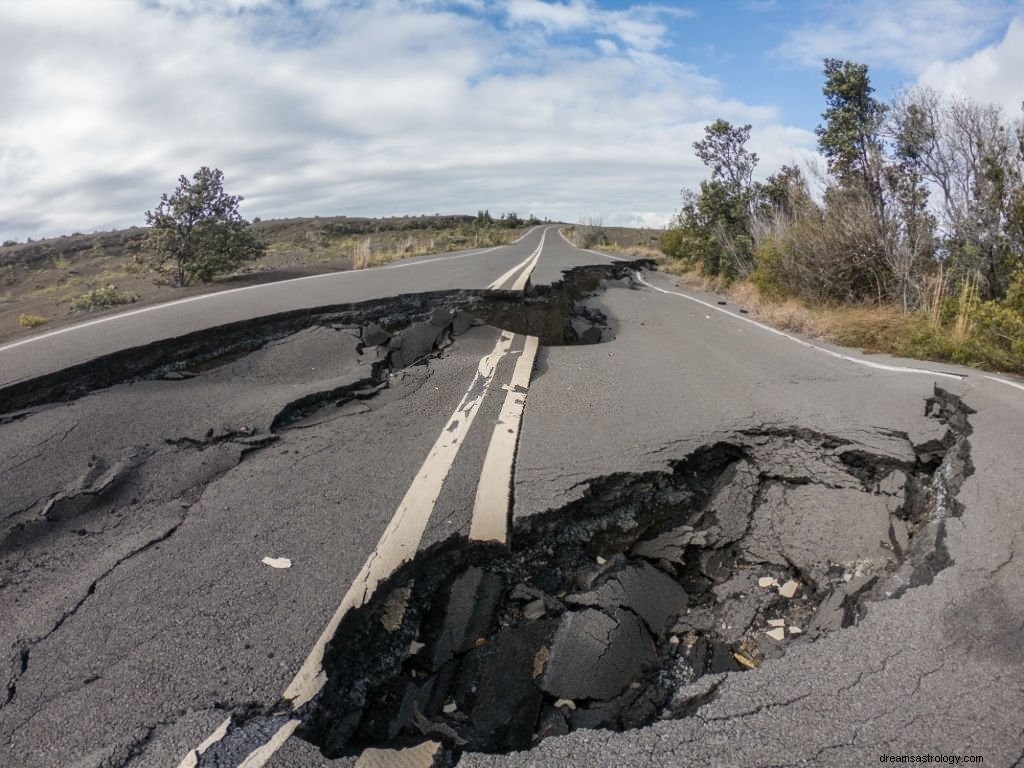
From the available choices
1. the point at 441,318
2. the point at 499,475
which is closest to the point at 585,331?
the point at 441,318

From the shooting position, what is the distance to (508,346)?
Answer: 731 cm

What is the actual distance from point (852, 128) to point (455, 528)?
1268cm

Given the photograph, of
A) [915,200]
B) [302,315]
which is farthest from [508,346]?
[915,200]

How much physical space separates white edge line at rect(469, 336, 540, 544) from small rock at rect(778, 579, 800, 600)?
55.7 inches

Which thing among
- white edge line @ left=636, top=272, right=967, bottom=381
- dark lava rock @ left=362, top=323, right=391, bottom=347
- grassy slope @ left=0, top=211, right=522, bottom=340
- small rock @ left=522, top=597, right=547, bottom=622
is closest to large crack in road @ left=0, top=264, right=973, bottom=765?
small rock @ left=522, top=597, right=547, bottom=622

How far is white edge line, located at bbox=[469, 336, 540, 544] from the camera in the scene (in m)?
3.44

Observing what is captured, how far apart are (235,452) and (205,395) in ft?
4.08

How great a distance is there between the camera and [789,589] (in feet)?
10.9

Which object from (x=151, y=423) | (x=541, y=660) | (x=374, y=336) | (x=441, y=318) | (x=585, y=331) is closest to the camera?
(x=541, y=660)

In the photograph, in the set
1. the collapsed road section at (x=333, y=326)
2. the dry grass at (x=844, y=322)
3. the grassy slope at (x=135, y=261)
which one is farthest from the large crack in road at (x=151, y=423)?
the dry grass at (x=844, y=322)

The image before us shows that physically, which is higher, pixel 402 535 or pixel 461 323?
pixel 461 323

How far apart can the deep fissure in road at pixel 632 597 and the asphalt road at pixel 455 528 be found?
34 millimetres

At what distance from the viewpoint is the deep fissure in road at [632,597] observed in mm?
2537

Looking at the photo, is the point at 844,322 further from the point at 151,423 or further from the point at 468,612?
the point at 151,423
